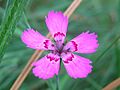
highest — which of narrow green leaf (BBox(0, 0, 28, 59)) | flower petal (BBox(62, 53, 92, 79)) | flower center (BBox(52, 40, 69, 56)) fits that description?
narrow green leaf (BBox(0, 0, 28, 59))

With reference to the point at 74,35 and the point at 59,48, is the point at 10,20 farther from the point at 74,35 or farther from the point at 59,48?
the point at 74,35

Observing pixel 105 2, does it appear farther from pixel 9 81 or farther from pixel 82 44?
pixel 82 44

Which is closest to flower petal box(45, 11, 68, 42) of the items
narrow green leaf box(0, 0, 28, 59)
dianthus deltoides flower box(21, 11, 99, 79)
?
dianthus deltoides flower box(21, 11, 99, 79)

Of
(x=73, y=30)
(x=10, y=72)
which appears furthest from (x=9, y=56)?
(x=73, y=30)

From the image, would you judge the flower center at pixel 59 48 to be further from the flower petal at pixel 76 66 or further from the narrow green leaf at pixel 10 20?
the narrow green leaf at pixel 10 20

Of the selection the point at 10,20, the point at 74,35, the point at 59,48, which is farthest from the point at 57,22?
the point at 74,35

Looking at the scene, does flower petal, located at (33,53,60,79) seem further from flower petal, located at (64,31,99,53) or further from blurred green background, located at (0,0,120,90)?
blurred green background, located at (0,0,120,90)

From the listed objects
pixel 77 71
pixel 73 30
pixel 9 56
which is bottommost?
pixel 77 71

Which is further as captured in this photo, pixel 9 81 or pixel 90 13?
pixel 90 13
